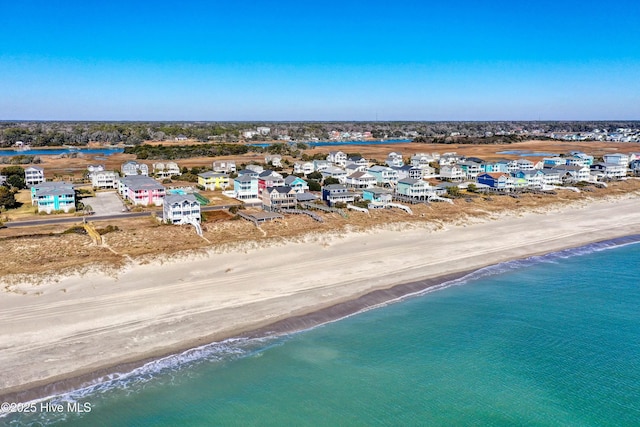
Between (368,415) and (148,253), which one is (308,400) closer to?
(368,415)

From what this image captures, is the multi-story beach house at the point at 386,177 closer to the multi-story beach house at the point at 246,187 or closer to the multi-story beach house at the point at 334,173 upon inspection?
the multi-story beach house at the point at 334,173

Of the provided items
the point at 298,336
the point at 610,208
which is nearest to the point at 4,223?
the point at 298,336

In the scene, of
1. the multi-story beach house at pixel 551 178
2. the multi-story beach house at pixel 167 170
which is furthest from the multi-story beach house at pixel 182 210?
the multi-story beach house at pixel 551 178

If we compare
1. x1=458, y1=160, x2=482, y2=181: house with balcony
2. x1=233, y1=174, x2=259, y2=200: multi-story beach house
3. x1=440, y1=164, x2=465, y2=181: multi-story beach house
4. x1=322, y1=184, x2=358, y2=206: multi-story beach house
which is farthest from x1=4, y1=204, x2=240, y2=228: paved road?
x1=458, y1=160, x2=482, y2=181: house with balcony

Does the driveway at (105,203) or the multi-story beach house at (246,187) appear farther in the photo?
the multi-story beach house at (246,187)

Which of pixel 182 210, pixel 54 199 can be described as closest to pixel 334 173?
pixel 182 210

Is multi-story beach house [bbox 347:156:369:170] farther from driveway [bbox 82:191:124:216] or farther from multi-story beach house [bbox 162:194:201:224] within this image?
multi-story beach house [bbox 162:194:201:224]
